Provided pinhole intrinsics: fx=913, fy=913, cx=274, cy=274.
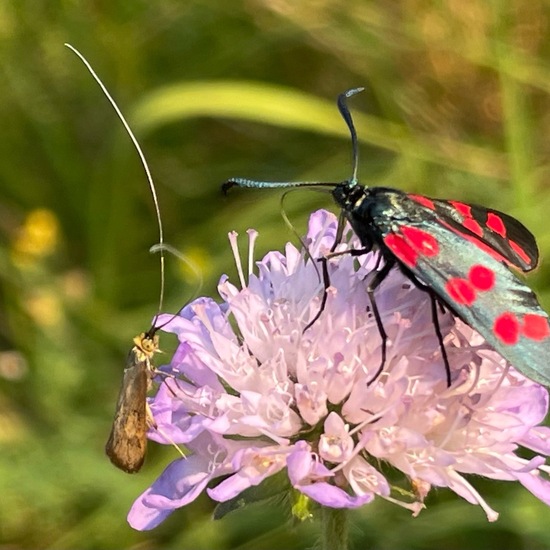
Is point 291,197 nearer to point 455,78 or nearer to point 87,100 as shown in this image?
point 455,78

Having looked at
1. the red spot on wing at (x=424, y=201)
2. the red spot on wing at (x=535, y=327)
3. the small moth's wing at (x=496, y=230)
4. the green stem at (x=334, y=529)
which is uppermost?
the red spot on wing at (x=424, y=201)

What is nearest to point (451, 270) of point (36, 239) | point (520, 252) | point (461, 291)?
point (461, 291)

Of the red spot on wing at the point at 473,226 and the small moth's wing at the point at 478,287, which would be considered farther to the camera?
the red spot on wing at the point at 473,226

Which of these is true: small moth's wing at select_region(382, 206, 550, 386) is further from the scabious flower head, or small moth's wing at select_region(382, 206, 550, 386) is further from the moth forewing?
the moth forewing

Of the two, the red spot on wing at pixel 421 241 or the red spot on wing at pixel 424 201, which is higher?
the red spot on wing at pixel 421 241

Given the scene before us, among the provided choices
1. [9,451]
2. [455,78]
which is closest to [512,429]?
[9,451]

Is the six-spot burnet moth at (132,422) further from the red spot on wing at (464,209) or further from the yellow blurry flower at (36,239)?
the yellow blurry flower at (36,239)

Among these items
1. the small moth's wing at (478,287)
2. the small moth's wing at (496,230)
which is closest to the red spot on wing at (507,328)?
the small moth's wing at (478,287)

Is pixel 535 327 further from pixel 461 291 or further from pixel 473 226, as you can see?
pixel 473 226
